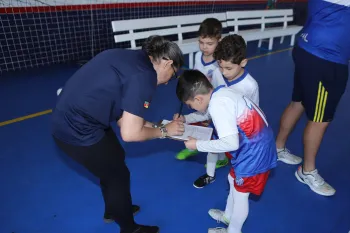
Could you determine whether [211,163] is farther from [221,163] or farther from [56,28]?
[56,28]

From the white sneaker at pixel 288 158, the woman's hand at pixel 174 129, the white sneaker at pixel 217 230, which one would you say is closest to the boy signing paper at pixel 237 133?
the woman's hand at pixel 174 129

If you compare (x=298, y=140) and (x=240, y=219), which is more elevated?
(x=240, y=219)

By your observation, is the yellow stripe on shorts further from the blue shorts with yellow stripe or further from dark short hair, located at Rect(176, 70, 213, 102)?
dark short hair, located at Rect(176, 70, 213, 102)

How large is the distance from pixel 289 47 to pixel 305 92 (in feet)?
19.1

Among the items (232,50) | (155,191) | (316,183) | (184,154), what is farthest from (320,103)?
(155,191)

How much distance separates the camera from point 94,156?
1331mm

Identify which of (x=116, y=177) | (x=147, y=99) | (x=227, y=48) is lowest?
(x=116, y=177)

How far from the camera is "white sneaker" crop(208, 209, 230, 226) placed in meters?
1.78

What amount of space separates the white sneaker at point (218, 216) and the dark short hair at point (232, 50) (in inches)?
40.0

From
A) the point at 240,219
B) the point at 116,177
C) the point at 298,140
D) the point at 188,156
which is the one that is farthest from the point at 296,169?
the point at 116,177

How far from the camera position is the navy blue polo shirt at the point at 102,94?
1199mm

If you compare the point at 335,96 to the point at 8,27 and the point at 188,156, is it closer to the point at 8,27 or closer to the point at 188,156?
the point at 188,156

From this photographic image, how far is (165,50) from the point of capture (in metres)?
1.25

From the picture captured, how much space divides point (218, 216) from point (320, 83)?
1163 mm
